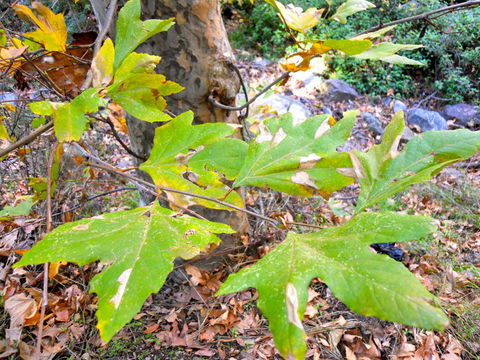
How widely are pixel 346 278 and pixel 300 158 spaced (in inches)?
11.3

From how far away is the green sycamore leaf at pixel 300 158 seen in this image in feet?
2.08

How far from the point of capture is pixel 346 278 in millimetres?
420

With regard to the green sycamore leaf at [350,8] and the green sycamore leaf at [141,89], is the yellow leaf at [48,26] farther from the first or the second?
the green sycamore leaf at [350,8]

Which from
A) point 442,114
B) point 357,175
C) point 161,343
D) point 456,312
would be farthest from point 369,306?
point 442,114

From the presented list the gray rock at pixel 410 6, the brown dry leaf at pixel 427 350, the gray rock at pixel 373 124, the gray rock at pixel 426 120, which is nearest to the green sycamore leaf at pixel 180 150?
the brown dry leaf at pixel 427 350

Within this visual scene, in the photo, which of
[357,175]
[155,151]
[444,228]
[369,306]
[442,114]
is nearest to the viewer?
[369,306]

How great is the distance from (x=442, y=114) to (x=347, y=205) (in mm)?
5170

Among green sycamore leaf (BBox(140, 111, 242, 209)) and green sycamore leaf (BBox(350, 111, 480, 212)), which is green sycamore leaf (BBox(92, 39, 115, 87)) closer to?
green sycamore leaf (BBox(140, 111, 242, 209))

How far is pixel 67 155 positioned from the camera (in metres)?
2.90

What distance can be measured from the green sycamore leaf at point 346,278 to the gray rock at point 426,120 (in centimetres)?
633

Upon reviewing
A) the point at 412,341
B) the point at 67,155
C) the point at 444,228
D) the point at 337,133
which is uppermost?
the point at 337,133

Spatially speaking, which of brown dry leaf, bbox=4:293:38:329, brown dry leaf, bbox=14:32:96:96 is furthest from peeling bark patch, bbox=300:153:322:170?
brown dry leaf, bbox=4:293:38:329

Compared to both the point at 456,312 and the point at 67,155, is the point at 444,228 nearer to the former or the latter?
the point at 456,312

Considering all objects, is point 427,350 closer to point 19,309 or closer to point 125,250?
point 125,250
